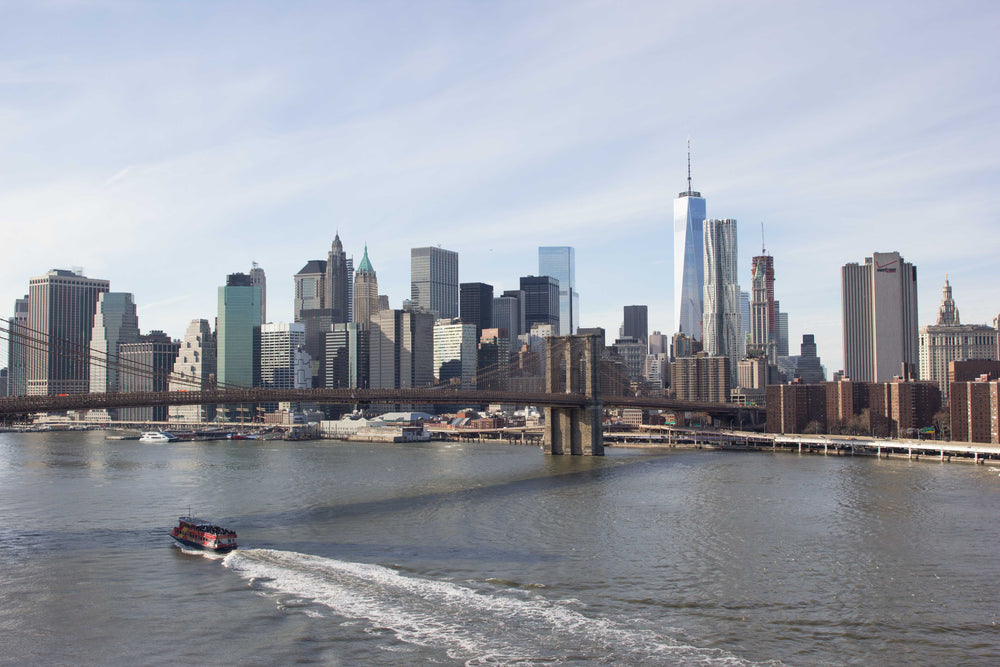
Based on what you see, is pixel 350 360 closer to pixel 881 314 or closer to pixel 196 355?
pixel 196 355

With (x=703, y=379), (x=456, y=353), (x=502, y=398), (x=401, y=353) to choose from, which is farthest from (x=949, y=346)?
(x=502, y=398)

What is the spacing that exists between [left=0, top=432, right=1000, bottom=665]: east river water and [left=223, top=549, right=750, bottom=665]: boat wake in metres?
0.07

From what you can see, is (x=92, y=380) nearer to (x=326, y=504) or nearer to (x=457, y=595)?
(x=326, y=504)

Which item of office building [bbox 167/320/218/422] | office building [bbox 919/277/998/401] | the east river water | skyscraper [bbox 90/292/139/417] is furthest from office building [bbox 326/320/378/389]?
the east river water

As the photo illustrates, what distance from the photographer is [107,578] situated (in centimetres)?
2311

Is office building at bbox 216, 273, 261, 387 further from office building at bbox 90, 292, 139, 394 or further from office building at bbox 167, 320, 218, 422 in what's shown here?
office building at bbox 90, 292, 139, 394

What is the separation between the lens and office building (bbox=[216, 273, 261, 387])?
18975 cm

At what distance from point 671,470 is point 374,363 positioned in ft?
459

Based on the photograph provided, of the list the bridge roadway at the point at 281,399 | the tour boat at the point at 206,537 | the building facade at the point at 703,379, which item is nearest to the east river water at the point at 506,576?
the tour boat at the point at 206,537

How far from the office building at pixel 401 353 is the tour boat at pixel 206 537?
159832 mm

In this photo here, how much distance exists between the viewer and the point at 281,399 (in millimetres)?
45625

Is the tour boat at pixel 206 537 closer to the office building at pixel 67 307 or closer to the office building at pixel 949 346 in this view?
the office building at pixel 949 346

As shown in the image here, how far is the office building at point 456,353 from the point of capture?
192 meters

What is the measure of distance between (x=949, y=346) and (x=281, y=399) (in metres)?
152
